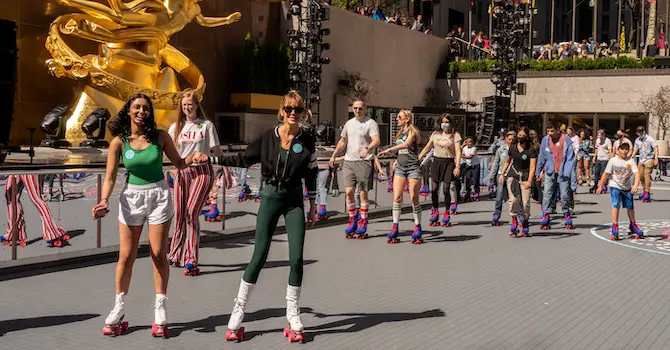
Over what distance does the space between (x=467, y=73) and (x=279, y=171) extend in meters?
44.7

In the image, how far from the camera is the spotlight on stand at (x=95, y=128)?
23283 mm

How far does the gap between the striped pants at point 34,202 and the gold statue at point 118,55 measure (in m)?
15.9

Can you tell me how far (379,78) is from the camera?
44.1 meters

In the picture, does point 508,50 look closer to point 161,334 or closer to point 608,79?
point 608,79

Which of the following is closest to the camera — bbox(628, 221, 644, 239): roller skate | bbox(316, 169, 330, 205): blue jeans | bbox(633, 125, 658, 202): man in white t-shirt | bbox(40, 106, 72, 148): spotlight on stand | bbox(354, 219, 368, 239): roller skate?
bbox(354, 219, 368, 239): roller skate

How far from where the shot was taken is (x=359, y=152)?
1072cm

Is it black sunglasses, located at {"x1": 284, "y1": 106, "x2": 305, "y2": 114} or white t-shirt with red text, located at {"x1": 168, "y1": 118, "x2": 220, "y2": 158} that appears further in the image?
white t-shirt with red text, located at {"x1": 168, "y1": 118, "x2": 220, "y2": 158}

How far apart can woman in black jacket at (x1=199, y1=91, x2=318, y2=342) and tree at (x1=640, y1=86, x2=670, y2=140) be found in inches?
1574

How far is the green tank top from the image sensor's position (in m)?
5.68

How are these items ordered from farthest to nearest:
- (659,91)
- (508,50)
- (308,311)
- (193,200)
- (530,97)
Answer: (530,97) < (659,91) < (508,50) < (193,200) < (308,311)

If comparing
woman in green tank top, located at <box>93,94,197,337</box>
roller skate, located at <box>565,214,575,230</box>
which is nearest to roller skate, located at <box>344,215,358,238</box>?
roller skate, located at <box>565,214,575,230</box>

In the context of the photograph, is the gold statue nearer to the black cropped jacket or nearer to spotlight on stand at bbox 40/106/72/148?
spotlight on stand at bbox 40/106/72/148

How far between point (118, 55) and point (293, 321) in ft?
69.3

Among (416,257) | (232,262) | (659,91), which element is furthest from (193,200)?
(659,91)
